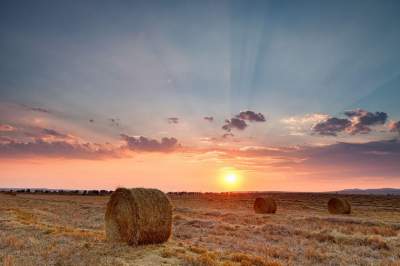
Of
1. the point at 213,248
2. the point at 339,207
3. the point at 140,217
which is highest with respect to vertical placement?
the point at 339,207

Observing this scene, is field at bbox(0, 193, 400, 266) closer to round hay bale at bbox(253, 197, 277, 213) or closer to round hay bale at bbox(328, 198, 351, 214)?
round hay bale at bbox(253, 197, 277, 213)

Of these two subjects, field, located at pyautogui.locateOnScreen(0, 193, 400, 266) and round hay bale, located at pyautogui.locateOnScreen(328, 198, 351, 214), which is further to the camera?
round hay bale, located at pyautogui.locateOnScreen(328, 198, 351, 214)

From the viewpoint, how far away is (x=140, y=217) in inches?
606

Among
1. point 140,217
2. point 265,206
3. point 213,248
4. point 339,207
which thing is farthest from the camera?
point 339,207

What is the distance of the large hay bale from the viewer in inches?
608

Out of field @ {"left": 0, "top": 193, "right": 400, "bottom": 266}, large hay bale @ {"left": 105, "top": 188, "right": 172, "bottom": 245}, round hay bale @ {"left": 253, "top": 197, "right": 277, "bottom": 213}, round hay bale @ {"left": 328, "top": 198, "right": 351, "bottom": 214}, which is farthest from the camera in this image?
round hay bale @ {"left": 328, "top": 198, "right": 351, "bottom": 214}

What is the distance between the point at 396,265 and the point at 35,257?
11.5 metres

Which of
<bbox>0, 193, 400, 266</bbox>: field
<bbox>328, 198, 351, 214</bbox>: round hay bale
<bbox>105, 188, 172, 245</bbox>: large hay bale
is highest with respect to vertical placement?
<bbox>328, 198, 351, 214</bbox>: round hay bale

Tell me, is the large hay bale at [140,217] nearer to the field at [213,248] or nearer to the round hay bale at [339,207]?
the field at [213,248]

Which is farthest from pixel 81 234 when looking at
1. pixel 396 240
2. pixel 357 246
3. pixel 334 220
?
pixel 334 220

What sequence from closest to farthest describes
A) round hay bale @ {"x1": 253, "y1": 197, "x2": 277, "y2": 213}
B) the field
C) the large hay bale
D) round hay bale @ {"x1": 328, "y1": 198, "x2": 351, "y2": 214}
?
the field, the large hay bale, round hay bale @ {"x1": 253, "y1": 197, "x2": 277, "y2": 213}, round hay bale @ {"x1": 328, "y1": 198, "x2": 351, "y2": 214}

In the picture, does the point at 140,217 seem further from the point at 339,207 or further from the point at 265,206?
the point at 339,207

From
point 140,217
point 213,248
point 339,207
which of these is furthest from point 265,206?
point 140,217

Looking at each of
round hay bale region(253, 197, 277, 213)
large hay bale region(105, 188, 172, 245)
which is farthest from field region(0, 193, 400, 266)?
round hay bale region(253, 197, 277, 213)
